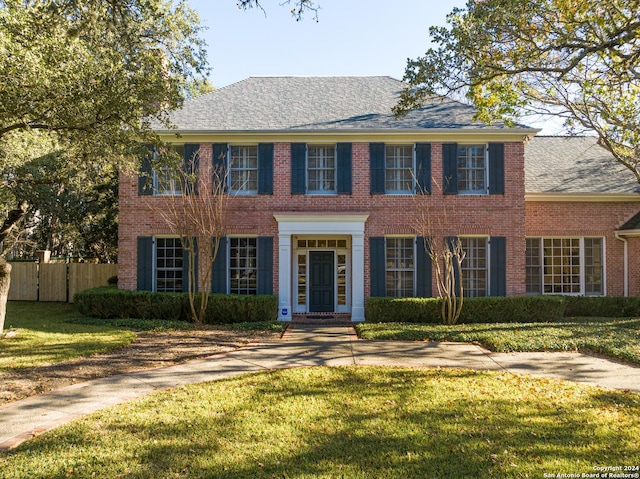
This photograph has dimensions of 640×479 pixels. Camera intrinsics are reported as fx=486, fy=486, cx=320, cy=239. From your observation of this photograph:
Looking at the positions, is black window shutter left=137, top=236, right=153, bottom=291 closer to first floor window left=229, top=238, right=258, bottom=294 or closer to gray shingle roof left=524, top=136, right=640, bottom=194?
first floor window left=229, top=238, right=258, bottom=294

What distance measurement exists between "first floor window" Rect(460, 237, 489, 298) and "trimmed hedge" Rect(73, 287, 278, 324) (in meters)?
5.97

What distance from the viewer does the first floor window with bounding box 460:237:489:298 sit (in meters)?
15.1

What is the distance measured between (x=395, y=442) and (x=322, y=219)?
10.1 metres

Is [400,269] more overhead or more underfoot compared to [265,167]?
more underfoot

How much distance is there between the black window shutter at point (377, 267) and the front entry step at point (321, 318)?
1.19 m

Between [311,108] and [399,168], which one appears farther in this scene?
[311,108]

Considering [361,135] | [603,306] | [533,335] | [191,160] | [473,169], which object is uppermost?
[361,135]

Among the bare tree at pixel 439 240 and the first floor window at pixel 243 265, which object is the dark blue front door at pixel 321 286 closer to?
the first floor window at pixel 243 265

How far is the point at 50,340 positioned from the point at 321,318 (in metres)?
7.37

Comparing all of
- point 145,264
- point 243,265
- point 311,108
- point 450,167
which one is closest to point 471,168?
point 450,167

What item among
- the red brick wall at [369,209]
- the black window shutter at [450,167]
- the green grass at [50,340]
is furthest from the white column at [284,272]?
the black window shutter at [450,167]

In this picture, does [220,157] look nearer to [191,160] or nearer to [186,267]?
[191,160]

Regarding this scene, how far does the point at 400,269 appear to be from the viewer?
49.7 feet

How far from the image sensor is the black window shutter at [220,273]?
1508cm
